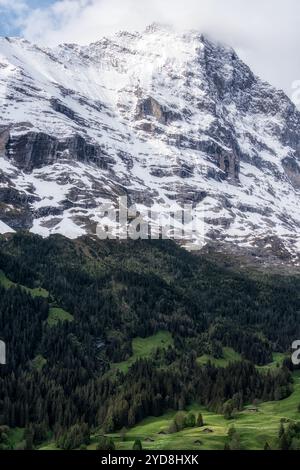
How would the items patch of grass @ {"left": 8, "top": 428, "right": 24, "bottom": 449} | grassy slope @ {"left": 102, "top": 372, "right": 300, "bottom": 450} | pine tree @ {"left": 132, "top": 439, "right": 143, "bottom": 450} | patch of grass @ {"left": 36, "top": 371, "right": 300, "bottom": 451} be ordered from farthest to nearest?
patch of grass @ {"left": 8, "top": 428, "right": 24, "bottom": 449} < grassy slope @ {"left": 102, "top": 372, "right": 300, "bottom": 450} < patch of grass @ {"left": 36, "top": 371, "right": 300, "bottom": 451} < pine tree @ {"left": 132, "top": 439, "right": 143, "bottom": 450}

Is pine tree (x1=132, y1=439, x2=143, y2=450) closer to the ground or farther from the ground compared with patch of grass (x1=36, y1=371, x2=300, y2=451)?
closer to the ground

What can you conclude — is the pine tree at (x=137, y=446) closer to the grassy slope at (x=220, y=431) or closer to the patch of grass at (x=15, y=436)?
the grassy slope at (x=220, y=431)

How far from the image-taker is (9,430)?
614ft

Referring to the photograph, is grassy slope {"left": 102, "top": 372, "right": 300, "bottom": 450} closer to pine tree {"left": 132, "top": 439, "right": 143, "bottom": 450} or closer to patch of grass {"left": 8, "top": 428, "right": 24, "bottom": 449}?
pine tree {"left": 132, "top": 439, "right": 143, "bottom": 450}

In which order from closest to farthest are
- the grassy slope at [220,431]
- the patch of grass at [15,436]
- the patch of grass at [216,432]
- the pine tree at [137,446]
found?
the pine tree at [137,446] < the patch of grass at [216,432] < the grassy slope at [220,431] < the patch of grass at [15,436]

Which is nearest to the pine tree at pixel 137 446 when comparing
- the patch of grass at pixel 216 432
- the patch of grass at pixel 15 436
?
the patch of grass at pixel 216 432

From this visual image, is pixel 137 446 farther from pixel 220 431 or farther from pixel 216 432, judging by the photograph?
pixel 220 431

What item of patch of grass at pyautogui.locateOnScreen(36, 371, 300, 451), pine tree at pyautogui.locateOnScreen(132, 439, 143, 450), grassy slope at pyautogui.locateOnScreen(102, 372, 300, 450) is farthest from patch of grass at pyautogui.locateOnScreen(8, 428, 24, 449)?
pine tree at pyautogui.locateOnScreen(132, 439, 143, 450)

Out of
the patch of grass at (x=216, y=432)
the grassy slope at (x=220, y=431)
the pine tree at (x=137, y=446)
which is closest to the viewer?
the pine tree at (x=137, y=446)

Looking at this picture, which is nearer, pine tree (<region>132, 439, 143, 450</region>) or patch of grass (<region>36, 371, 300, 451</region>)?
pine tree (<region>132, 439, 143, 450</region>)

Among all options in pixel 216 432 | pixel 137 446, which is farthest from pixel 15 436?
pixel 216 432

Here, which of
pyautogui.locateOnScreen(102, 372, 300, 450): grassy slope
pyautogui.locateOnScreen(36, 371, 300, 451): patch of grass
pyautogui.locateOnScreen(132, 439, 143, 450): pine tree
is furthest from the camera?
pyautogui.locateOnScreen(102, 372, 300, 450): grassy slope

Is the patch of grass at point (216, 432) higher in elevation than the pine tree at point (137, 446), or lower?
higher
